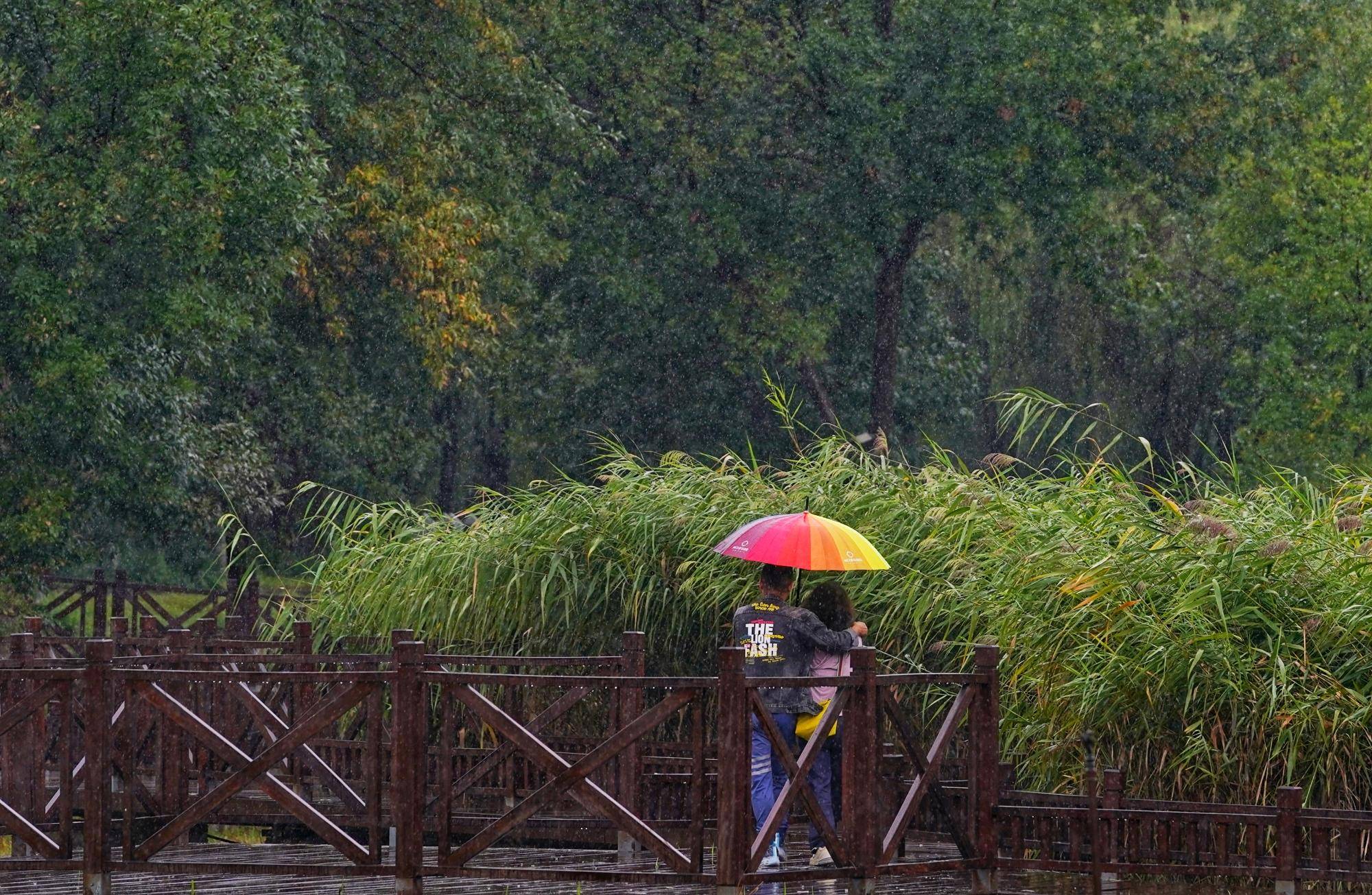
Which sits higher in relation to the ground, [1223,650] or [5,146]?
[5,146]

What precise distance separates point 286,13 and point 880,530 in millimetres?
17367

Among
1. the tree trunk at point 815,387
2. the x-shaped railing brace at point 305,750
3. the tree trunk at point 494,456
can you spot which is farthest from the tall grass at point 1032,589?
the tree trunk at point 494,456

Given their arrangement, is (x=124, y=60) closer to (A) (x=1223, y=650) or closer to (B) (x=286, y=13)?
(B) (x=286, y=13)

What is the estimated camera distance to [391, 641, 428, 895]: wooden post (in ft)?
27.8

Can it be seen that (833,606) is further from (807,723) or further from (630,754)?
(630,754)

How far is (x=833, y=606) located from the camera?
10438 mm

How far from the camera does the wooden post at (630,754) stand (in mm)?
10492

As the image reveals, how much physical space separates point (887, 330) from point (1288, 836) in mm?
27562

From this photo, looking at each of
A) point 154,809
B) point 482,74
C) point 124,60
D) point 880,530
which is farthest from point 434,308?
point 154,809

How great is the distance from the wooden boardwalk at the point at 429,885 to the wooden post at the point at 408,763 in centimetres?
141

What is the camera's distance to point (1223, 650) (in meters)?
10.4

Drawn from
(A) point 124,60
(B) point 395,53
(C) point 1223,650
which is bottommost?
(C) point 1223,650

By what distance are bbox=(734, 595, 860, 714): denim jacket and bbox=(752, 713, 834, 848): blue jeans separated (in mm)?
116

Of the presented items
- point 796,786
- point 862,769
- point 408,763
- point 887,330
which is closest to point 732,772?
point 796,786
